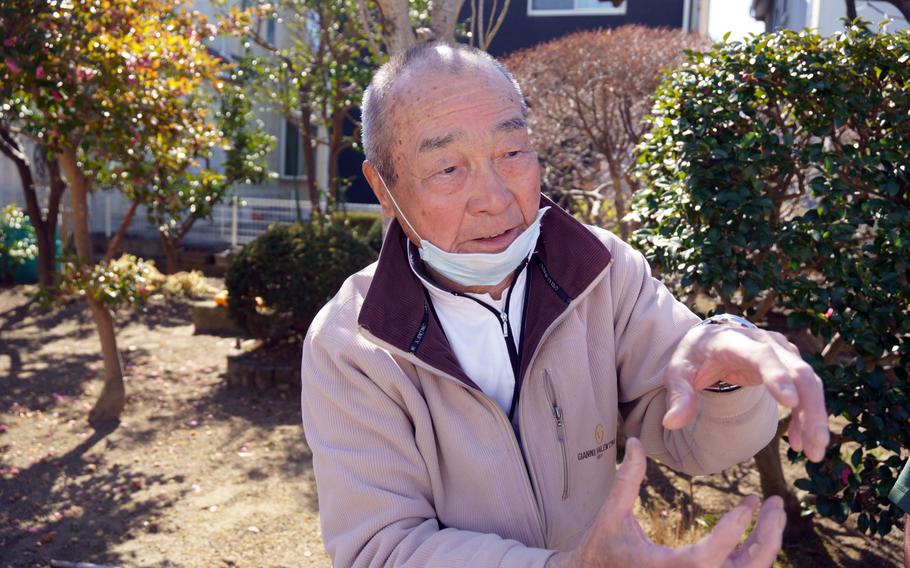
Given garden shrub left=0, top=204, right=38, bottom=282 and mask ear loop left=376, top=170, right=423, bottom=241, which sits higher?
mask ear loop left=376, top=170, right=423, bottom=241

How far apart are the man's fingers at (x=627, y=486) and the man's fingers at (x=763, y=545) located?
16 centimetres

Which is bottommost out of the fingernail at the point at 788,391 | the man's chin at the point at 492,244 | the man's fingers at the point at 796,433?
the man's fingers at the point at 796,433

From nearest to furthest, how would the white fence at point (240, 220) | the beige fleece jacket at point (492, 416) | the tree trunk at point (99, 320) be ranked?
the beige fleece jacket at point (492, 416)
the tree trunk at point (99, 320)
the white fence at point (240, 220)

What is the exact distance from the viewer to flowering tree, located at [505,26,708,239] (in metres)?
7.51

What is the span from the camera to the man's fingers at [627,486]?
50.7 inches

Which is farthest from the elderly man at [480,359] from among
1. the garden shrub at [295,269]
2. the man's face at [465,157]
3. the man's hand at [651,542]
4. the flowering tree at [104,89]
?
the garden shrub at [295,269]

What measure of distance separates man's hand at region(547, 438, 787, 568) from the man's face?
2.15 ft

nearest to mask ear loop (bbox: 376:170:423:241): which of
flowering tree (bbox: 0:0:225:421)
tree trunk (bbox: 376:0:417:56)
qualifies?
tree trunk (bbox: 376:0:417:56)

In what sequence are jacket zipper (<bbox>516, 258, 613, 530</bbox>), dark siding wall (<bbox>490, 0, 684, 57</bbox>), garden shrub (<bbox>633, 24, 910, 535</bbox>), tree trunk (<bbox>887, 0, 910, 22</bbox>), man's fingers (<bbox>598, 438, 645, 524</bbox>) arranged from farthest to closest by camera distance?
dark siding wall (<bbox>490, 0, 684, 57</bbox>), tree trunk (<bbox>887, 0, 910, 22</bbox>), garden shrub (<bbox>633, 24, 910, 535</bbox>), jacket zipper (<bbox>516, 258, 613, 530</bbox>), man's fingers (<bbox>598, 438, 645, 524</bbox>)

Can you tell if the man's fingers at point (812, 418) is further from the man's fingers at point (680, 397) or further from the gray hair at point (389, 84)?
the gray hair at point (389, 84)

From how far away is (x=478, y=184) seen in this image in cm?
178

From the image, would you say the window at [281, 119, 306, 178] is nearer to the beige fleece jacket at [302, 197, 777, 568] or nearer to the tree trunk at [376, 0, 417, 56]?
the tree trunk at [376, 0, 417, 56]

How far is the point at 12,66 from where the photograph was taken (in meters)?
5.27

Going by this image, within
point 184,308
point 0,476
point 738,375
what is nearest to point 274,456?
point 0,476
